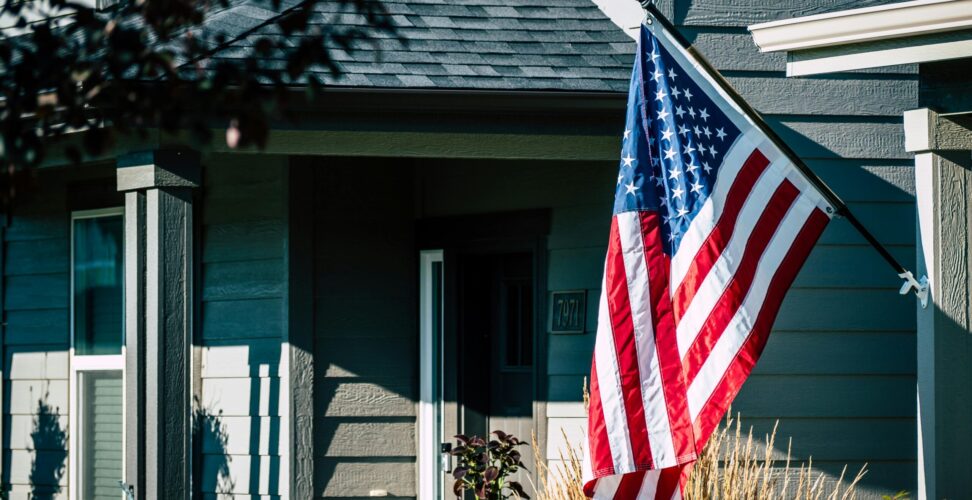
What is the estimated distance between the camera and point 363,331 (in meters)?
7.50

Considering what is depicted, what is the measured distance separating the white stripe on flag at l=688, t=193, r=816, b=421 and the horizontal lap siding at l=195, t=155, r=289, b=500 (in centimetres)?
280

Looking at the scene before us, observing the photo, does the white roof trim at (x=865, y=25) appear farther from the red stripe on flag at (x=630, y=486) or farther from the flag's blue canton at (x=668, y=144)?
the red stripe on flag at (x=630, y=486)

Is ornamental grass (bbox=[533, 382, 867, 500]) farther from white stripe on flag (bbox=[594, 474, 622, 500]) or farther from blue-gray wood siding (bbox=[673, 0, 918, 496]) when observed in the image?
white stripe on flag (bbox=[594, 474, 622, 500])

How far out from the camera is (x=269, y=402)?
24.4 ft

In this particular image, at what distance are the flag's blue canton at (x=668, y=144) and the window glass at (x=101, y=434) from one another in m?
4.18

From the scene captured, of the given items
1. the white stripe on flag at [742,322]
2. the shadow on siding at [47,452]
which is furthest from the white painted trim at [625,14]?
the shadow on siding at [47,452]

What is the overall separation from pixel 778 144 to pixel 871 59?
65cm

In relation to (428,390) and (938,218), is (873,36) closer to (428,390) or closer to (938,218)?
(938,218)

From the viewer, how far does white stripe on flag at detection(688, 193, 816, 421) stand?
5.38 metres

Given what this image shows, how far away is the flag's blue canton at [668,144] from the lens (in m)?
5.54

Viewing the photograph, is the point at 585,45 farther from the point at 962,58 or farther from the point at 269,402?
the point at 269,402

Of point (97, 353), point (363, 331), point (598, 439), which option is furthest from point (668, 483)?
point (97, 353)

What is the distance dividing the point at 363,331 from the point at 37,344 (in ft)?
8.79

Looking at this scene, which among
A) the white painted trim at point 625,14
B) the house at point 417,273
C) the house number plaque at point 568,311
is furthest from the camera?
the house number plaque at point 568,311
